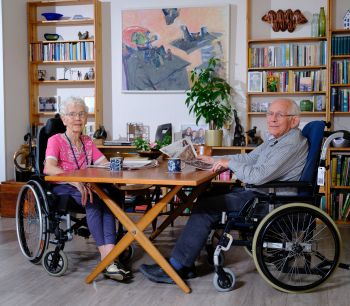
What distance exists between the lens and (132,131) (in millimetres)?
5652

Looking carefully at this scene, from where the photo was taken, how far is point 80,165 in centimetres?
349

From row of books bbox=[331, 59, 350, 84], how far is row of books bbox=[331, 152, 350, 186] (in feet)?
2.36

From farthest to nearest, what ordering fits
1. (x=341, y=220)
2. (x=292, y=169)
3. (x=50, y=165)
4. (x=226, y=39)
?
(x=226, y=39)
(x=341, y=220)
(x=50, y=165)
(x=292, y=169)

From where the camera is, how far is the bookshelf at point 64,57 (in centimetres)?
563

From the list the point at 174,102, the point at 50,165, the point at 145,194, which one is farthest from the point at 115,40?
the point at 50,165

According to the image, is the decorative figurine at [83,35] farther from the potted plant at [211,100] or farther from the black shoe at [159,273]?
the black shoe at [159,273]

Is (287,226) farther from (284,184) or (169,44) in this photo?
(169,44)

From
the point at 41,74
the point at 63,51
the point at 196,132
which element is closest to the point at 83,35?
the point at 63,51

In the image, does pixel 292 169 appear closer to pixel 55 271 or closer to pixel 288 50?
pixel 55 271

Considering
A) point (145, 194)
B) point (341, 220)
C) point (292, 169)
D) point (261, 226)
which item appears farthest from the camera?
point (341, 220)

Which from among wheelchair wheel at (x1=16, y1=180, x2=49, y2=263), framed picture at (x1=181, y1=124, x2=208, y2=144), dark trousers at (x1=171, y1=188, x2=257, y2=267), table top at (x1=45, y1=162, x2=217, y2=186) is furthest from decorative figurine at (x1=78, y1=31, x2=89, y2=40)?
dark trousers at (x1=171, y1=188, x2=257, y2=267)

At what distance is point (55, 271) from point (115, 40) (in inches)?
123

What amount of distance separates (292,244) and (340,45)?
2.74 metres

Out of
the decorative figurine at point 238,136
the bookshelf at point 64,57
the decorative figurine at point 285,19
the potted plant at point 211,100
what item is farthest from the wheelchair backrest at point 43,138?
the decorative figurine at point 285,19
